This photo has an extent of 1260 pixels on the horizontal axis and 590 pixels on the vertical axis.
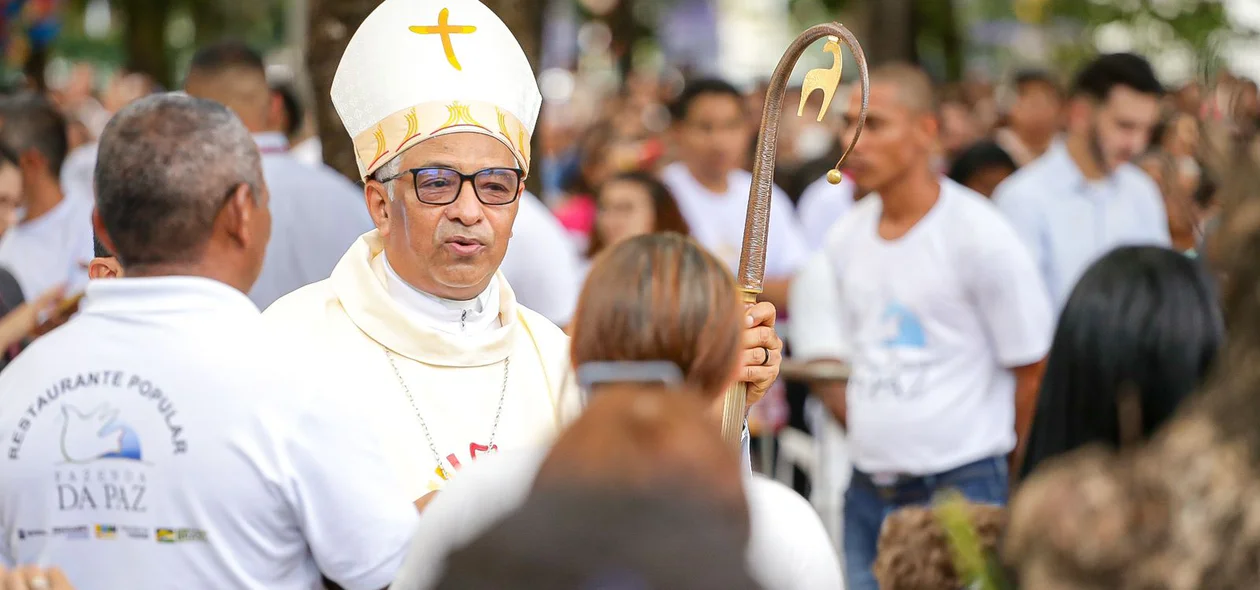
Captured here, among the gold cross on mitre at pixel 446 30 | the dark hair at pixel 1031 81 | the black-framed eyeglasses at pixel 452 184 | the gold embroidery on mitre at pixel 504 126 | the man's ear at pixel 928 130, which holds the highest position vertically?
the gold cross on mitre at pixel 446 30

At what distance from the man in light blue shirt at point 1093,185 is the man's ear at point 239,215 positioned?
496 cm


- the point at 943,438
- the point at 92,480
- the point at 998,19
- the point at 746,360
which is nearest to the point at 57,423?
the point at 92,480

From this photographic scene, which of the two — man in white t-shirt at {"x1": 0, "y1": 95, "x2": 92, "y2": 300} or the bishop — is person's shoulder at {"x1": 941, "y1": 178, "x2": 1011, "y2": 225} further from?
man in white t-shirt at {"x1": 0, "y1": 95, "x2": 92, "y2": 300}

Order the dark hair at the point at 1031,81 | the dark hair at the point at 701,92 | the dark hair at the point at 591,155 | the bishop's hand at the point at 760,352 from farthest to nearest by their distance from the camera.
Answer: the dark hair at the point at 1031,81 < the dark hair at the point at 591,155 < the dark hair at the point at 701,92 < the bishop's hand at the point at 760,352

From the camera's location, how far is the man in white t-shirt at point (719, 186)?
8344 mm

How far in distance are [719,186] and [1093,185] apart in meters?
2.03

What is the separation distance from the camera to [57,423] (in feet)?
8.64

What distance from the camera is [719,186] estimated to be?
873cm

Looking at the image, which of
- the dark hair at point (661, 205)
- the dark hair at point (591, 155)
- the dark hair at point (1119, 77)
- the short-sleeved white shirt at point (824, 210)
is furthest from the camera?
the dark hair at point (591, 155)

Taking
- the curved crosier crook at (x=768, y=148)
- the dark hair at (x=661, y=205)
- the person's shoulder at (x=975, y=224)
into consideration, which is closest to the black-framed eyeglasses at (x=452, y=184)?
the curved crosier crook at (x=768, y=148)

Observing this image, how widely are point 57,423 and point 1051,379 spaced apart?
5.26 ft

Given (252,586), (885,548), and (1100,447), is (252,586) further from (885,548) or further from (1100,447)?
(1100,447)

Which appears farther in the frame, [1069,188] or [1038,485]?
[1069,188]

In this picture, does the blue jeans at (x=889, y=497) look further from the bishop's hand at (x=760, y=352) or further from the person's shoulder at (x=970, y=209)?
the bishop's hand at (x=760, y=352)
